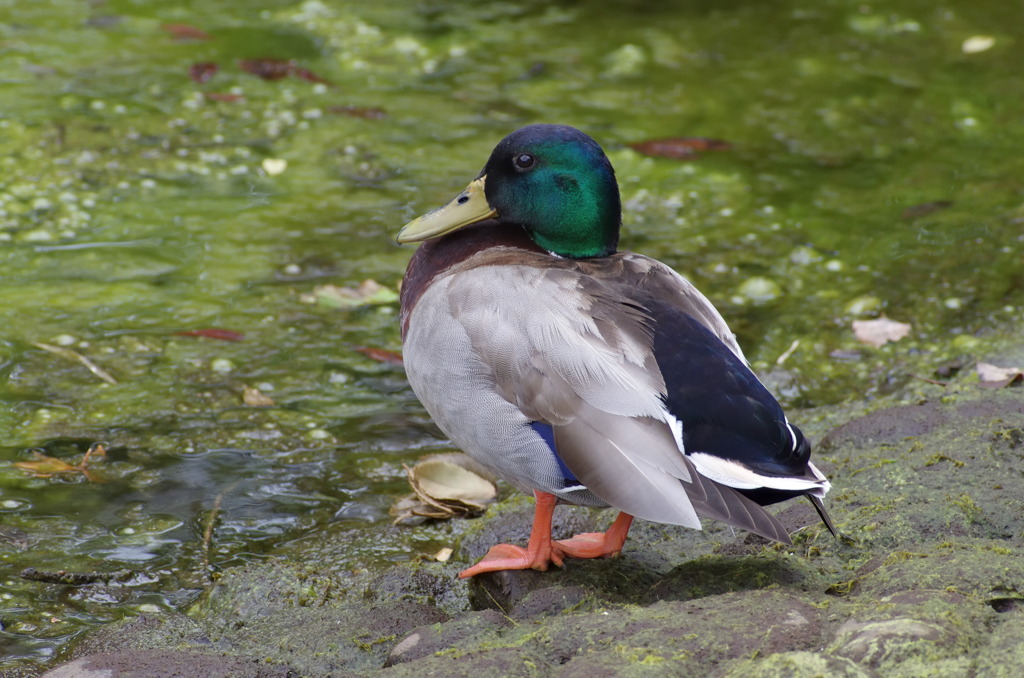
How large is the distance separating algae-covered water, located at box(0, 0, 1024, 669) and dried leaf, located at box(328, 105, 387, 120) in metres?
0.01

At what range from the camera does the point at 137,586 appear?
2980 mm

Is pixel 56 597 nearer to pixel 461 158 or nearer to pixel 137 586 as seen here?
pixel 137 586

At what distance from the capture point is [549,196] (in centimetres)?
300

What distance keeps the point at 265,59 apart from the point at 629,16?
242cm

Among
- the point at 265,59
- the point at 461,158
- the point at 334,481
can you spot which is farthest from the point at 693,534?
the point at 265,59

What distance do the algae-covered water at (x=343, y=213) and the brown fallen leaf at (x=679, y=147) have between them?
0.23ft

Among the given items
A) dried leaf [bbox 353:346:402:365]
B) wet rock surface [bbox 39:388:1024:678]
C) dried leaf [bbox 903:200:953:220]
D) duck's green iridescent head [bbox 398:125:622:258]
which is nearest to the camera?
wet rock surface [bbox 39:388:1024:678]

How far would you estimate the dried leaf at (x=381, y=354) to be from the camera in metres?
4.19

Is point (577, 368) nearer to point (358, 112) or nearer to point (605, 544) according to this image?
point (605, 544)

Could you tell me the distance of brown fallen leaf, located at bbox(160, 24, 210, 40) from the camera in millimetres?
6566

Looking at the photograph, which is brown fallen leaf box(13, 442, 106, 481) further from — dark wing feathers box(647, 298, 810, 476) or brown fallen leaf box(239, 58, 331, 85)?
brown fallen leaf box(239, 58, 331, 85)

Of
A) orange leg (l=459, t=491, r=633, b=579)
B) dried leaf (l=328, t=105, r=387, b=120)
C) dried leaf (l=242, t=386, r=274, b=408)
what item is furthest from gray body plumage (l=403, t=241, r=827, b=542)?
dried leaf (l=328, t=105, r=387, b=120)

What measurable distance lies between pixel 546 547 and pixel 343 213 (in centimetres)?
272

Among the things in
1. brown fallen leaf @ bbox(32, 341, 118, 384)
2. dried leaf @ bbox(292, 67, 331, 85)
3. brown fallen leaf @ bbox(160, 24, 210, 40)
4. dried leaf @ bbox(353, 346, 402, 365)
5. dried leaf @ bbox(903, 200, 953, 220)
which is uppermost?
brown fallen leaf @ bbox(160, 24, 210, 40)
